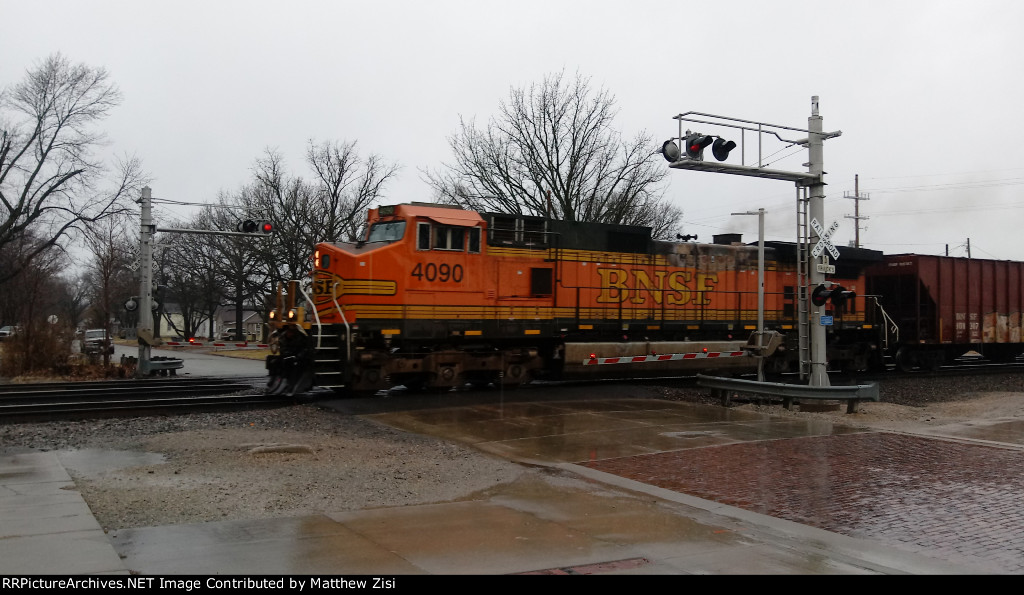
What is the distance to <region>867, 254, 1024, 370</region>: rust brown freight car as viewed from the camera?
22500 millimetres

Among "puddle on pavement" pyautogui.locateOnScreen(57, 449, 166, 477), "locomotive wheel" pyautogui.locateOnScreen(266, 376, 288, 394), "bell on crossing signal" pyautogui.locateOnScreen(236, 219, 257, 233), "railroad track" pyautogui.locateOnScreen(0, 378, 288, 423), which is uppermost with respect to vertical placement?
"bell on crossing signal" pyautogui.locateOnScreen(236, 219, 257, 233)

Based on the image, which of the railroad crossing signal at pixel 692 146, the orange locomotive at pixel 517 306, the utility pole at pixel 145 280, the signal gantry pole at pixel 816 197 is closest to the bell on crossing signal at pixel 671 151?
the railroad crossing signal at pixel 692 146

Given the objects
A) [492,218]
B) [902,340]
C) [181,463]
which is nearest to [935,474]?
[181,463]

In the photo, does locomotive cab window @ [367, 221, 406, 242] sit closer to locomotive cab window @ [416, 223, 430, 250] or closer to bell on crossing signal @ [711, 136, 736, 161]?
locomotive cab window @ [416, 223, 430, 250]

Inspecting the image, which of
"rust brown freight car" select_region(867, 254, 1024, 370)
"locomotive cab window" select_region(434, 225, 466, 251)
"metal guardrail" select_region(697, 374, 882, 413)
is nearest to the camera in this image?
"metal guardrail" select_region(697, 374, 882, 413)

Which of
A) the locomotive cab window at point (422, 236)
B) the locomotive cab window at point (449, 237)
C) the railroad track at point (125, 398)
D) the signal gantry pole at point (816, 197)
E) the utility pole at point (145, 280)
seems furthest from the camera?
the utility pole at point (145, 280)

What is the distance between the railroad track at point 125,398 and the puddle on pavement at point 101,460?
3359 mm

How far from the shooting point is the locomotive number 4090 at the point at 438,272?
15.0 m

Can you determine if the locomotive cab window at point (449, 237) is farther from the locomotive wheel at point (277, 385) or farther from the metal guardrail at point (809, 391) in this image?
the metal guardrail at point (809, 391)

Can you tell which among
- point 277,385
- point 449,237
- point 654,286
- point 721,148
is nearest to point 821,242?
point 721,148

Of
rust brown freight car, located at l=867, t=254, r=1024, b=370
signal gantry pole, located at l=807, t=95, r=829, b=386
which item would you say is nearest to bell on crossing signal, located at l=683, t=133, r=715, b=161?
signal gantry pole, located at l=807, t=95, r=829, b=386

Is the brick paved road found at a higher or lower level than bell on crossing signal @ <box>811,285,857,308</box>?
lower

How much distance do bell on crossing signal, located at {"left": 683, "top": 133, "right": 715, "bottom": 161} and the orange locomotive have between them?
3849mm

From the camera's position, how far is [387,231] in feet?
49.5
